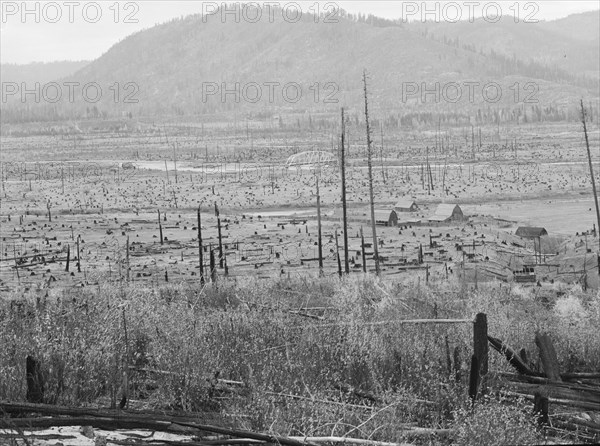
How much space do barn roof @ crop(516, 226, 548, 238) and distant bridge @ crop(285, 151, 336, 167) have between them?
49.2 metres

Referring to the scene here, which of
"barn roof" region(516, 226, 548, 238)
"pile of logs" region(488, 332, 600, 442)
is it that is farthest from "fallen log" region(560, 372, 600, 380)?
"barn roof" region(516, 226, 548, 238)

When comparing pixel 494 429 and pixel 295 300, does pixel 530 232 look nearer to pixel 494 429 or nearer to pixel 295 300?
pixel 295 300

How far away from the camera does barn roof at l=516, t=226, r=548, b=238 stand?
43.6 m

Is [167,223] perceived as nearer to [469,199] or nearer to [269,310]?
[469,199]

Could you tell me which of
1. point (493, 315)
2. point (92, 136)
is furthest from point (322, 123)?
point (493, 315)

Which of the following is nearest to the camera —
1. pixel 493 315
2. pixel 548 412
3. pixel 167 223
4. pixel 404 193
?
pixel 548 412

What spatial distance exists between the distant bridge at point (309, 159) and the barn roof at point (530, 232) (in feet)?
161

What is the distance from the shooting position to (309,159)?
99562mm

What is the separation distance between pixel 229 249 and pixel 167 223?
1118cm

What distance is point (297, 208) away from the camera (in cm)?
5884

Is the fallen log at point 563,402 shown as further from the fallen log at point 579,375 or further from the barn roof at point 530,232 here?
the barn roof at point 530,232

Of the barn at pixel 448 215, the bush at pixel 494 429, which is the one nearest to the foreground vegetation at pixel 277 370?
the bush at pixel 494 429

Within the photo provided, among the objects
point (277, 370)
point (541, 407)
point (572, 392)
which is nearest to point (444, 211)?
point (277, 370)

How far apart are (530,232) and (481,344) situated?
36964mm
